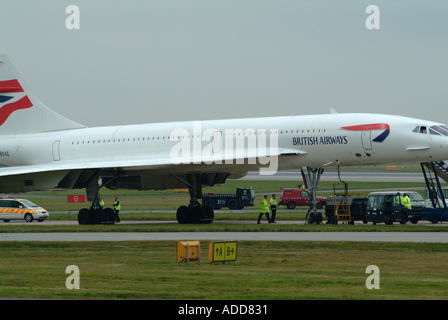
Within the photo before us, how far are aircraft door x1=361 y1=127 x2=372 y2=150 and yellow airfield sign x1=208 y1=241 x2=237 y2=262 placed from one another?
12.9m

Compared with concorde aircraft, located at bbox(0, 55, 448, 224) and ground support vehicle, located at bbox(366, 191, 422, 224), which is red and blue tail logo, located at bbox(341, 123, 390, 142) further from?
ground support vehicle, located at bbox(366, 191, 422, 224)

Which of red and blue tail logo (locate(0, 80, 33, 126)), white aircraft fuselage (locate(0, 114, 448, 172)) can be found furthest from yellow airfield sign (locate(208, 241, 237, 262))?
red and blue tail logo (locate(0, 80, 33, 126))

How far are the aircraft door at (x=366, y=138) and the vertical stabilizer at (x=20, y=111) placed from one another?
16982mm

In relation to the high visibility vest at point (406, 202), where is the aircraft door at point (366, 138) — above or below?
above

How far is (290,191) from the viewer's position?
52.7 metres

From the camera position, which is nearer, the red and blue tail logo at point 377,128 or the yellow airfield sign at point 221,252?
the yellow airfield sign at point 221,252

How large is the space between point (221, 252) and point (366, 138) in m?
13.5

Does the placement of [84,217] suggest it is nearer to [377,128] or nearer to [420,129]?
[377,128]

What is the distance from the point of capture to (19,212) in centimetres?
3681

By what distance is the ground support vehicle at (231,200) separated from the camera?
5006 centimetres

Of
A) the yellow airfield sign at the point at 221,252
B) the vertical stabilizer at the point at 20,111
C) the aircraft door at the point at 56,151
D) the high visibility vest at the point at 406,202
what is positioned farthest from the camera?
the vertical stabilizer at the point at 20,111

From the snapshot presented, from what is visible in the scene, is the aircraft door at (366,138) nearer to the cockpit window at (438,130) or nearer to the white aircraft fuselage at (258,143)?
the white aircraft fuselage at (258,143)

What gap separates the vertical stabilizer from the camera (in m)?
35.1

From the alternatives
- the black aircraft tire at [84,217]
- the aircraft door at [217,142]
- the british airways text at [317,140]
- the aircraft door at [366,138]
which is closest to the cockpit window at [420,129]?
the aircraft door at [366,138]
